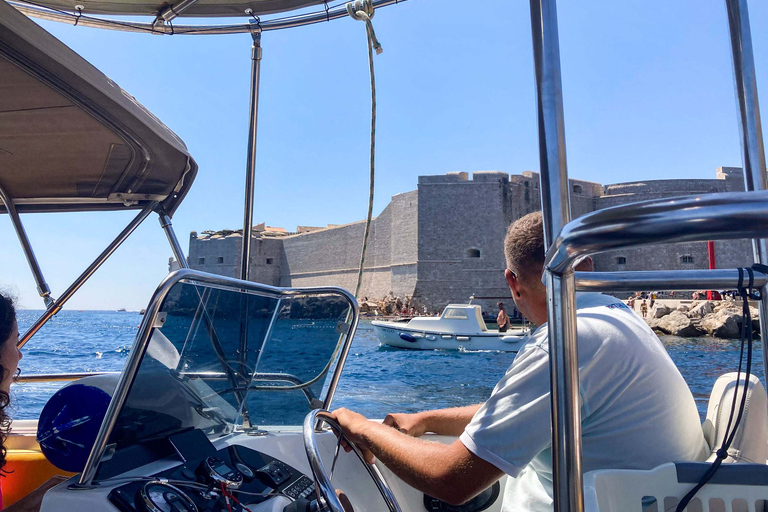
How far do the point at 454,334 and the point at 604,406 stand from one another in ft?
35.7

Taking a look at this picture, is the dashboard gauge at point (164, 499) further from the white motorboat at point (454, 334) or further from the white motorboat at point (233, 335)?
the white motorboat at point (454, 334)

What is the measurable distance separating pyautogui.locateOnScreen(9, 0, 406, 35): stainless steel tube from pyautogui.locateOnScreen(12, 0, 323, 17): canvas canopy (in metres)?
0.03

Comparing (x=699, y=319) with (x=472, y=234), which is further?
(x=472, y=234)

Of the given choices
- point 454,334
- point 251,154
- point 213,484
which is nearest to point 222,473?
point 213,484

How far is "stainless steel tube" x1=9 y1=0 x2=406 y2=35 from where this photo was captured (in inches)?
63.6

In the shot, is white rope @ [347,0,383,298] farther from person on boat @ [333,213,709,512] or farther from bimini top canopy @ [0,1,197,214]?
person on boat @ [333,213,709,512]

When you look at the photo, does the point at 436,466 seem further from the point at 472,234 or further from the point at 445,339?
the point at 472,234

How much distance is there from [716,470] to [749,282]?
0.92 ft

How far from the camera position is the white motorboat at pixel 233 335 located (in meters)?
0.39

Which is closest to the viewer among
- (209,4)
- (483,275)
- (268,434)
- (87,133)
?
(268,434)

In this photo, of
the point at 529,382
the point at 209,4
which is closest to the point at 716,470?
the point at 529,382

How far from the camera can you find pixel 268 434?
1.18 metres

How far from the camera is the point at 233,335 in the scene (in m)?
1.10

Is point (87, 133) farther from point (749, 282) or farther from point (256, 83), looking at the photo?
point (749, 282)
